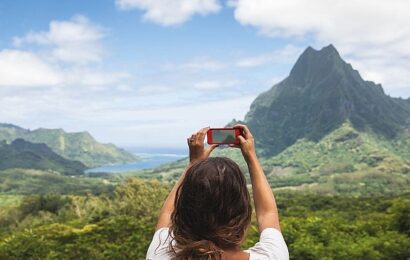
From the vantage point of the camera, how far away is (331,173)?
6801 inches

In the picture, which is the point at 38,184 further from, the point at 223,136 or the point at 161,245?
the point at 161,245

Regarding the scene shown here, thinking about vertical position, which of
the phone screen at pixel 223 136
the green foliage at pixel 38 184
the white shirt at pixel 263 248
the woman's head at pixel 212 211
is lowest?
the green foliage at pixel 38 184

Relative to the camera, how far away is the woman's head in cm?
168

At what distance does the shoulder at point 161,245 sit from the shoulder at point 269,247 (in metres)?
0.32

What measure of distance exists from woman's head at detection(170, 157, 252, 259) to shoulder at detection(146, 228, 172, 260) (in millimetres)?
89

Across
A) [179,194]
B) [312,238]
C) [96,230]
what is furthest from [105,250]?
[179,194]

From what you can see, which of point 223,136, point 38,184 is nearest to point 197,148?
point 223,136

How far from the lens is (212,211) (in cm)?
169

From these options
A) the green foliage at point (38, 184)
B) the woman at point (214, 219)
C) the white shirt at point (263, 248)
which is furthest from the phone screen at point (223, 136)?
the green foliage at point (38, 184)

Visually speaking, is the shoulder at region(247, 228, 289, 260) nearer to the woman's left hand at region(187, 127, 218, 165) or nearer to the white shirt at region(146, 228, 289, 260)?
the white shirt at region(146, 228, 289, 260)

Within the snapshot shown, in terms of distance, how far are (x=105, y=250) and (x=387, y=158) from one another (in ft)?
560

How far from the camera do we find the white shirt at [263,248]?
1724 mm

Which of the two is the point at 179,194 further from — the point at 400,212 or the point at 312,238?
the point at 400,212

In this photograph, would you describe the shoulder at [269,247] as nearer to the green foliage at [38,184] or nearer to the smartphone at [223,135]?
the smartphone at [223,135]
